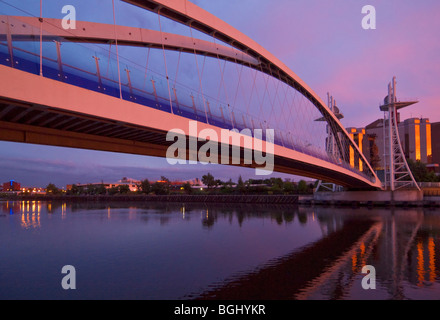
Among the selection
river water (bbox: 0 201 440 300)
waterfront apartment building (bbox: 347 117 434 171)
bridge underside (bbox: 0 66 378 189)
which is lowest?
river water (bbox: 0 201 440 300)

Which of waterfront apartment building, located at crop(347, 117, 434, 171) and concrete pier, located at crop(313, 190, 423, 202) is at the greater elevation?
waterfront apartment building, located at crop(347, 117, 434, 171)

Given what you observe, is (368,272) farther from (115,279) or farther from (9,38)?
(9,38)

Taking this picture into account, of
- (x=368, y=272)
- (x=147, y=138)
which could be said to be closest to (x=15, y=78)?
(x=147, y=138)

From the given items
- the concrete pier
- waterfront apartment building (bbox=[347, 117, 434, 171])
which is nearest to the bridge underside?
the concrete pier

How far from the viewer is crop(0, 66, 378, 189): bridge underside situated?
789 cm

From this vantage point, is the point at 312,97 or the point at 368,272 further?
the point at 312,97

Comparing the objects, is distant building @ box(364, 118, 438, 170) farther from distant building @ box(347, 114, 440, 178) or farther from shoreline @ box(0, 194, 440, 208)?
shoreline @ box(0, 194, 440, 208)

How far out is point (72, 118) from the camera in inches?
379

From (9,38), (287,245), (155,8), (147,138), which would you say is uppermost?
(155,8)
